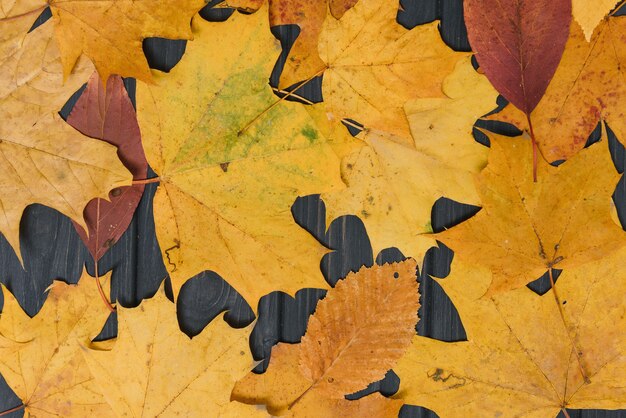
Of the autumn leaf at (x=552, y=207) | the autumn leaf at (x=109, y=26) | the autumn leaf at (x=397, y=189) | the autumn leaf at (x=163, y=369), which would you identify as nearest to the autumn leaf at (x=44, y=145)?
the autumn leaf at (x=109, y=26)

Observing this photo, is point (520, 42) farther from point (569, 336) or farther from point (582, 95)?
point (569, 336)

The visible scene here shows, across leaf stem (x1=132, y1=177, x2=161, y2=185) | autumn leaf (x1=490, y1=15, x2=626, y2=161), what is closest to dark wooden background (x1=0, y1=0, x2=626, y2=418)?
leaf stem (x1=132, y1=177, x2=161, y2=185)

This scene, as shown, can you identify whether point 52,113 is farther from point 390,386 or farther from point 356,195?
point 390,386

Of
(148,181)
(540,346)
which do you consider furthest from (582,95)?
(148,181)

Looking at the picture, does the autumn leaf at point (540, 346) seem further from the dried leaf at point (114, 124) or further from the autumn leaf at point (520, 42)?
the dried leaf at point (114, 124)

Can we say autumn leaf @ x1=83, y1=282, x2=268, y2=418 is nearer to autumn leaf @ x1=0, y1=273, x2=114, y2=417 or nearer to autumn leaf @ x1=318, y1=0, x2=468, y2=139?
autumn leaf @ x1=0, y1=273, x2=114, y2=417
